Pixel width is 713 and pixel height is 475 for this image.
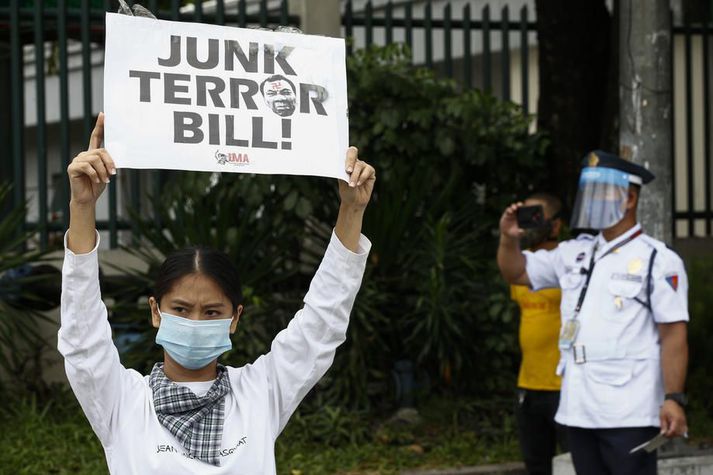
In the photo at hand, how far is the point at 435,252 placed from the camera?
802 cm

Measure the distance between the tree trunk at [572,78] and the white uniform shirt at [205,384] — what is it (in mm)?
5785

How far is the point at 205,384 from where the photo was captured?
3209 millimetres

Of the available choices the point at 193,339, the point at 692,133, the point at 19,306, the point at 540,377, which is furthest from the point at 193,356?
the point at 692,133

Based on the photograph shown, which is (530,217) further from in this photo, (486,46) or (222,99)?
(486,46)

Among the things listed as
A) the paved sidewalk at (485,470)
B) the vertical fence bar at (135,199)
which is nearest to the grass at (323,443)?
the paved sidewalk at (485,470)

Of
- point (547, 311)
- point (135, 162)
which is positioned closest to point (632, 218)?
point (547, 311)

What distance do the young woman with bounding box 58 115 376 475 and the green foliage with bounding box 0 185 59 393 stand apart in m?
4.84

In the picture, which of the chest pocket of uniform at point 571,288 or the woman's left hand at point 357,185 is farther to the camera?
the chest pocket of uniform at point 571,288

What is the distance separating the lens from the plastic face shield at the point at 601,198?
5.31 meters

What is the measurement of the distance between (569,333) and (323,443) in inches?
109

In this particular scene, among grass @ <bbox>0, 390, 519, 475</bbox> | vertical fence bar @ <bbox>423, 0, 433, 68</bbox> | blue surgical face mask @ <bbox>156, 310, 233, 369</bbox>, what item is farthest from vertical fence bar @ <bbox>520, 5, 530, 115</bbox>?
blue surgical face mask @ <bbox>156, 310, 233, 369</bbox>

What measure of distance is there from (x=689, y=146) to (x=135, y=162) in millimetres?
7489

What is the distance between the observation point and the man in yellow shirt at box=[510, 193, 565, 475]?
6.36m

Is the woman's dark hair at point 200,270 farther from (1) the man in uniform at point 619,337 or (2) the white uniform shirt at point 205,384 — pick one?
(1) the man in uniform at point 619,337
